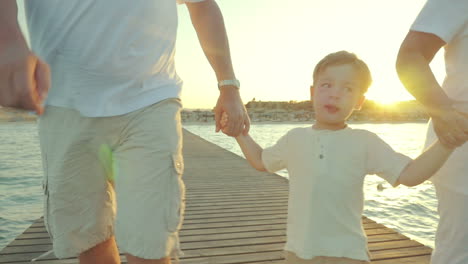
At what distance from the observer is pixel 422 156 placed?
1497 millimetres

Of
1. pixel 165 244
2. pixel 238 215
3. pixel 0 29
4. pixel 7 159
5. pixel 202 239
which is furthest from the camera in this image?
pixel 7 159

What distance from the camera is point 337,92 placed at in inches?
66.0

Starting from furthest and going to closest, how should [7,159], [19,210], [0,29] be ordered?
[7,159], [19,210], [0,29]

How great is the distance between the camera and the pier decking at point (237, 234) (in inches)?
132

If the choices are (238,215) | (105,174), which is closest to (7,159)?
(238,215)

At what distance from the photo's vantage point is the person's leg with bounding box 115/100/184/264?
4.83ft

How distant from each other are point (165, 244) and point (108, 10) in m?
0.86

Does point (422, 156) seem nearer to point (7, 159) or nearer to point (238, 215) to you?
point (238, 215)

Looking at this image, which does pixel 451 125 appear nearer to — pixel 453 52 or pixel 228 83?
pixel 453 52

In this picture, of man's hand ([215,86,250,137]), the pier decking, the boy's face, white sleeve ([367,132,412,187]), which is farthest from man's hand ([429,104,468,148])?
the pier decking

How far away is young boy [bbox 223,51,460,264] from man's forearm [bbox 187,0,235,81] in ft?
1.36

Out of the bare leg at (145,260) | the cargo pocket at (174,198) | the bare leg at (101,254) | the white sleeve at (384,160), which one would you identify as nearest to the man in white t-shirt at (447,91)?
the white sleeve at (384,160)

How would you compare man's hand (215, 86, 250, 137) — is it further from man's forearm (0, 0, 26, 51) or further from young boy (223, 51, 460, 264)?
man's forearm (0, 0, 26, 51)

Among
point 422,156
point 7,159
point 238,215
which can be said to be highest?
point 422,156
